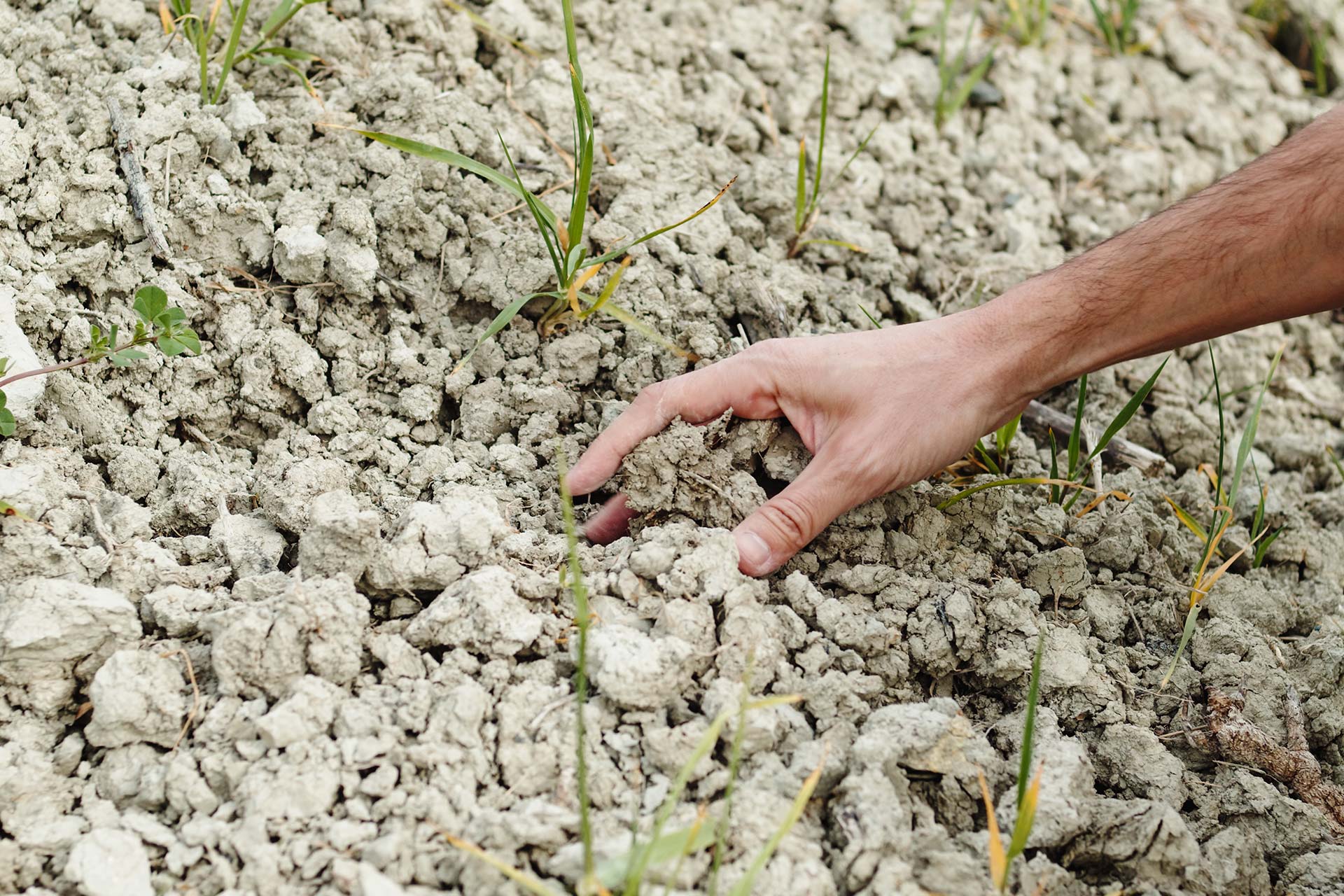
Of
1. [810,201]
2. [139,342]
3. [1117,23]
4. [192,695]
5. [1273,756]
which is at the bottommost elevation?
[192,695]

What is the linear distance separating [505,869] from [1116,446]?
1.87m

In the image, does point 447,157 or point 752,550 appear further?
point 447,157

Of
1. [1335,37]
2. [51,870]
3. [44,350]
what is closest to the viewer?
[51,870]

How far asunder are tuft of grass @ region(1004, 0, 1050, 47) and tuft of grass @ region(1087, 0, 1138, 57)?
17 cm

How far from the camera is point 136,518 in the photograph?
6.30ft

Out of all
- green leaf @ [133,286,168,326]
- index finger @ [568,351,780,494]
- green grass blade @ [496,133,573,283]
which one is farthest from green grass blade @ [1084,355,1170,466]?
green leaf @ [133,286,168,326]

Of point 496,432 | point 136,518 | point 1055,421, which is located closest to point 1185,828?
point 1055,421

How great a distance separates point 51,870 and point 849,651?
4.38 ft

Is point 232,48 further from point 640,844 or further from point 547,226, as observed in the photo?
point 640,844

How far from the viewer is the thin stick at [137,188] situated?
2197mm

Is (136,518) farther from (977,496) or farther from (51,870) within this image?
(977,496)

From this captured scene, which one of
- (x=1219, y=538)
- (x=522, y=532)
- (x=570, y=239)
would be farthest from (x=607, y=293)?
(x=1219, y=538)

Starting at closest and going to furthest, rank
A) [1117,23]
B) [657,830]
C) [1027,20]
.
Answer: [657,830] → [1027,20] → [1117,23]

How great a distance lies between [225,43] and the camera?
2.50 m
